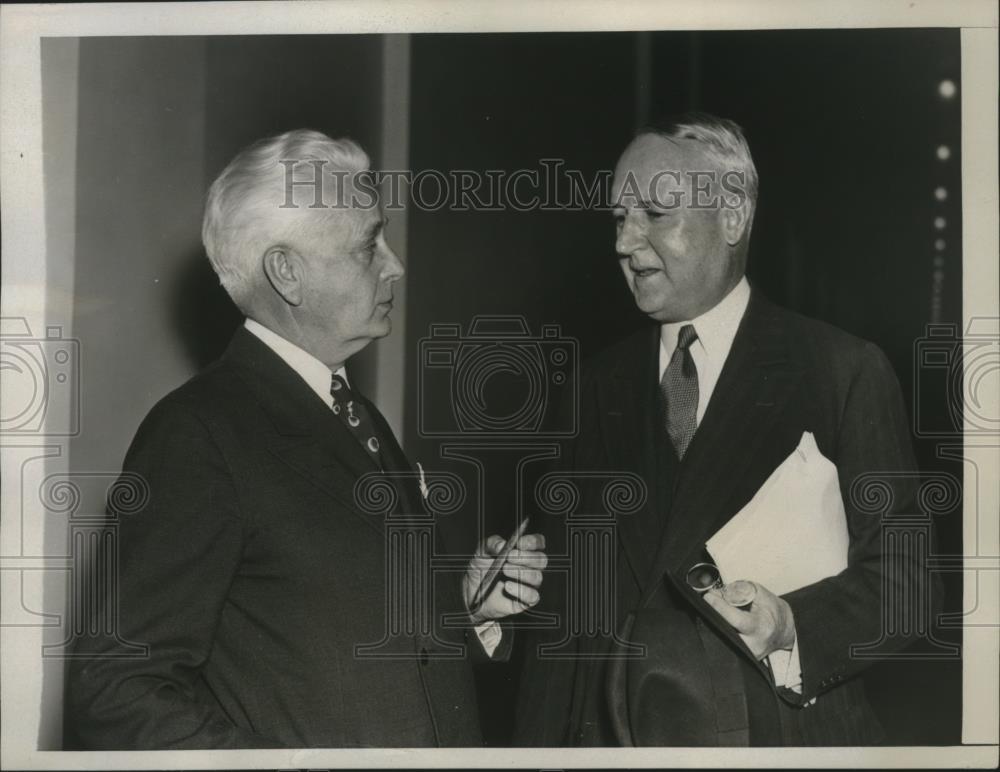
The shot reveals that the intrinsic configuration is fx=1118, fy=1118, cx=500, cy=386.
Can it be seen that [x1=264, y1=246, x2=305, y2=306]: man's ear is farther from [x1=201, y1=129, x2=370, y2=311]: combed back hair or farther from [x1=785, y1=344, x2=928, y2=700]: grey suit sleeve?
[x1=785, y1=344, x2=928, y2=700]: grey suit sleeve

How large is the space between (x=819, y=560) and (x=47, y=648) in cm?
162

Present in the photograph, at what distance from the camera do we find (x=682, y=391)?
7.66 feet

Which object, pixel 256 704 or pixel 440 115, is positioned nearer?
pixel 256 704

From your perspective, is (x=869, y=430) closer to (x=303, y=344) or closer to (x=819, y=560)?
(x=819, y=560)

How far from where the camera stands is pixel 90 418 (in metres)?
2.36


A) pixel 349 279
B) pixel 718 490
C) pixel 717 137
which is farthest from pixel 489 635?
pixel 717 137

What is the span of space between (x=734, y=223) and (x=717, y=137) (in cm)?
19

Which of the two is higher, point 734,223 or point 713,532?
point 734,223

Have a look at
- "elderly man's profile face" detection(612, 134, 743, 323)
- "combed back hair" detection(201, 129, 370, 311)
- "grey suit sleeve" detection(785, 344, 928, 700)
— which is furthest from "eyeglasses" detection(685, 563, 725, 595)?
"combed back hair" detection(201, 129, 370, 311)

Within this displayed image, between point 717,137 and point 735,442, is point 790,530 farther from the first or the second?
point 717,137

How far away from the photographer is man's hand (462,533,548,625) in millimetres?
2326

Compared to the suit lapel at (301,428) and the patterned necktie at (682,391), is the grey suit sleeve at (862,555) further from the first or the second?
the suit lapel at (301,428)

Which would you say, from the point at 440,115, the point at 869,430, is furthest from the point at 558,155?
the point at 869,430

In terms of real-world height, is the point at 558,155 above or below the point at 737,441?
above
